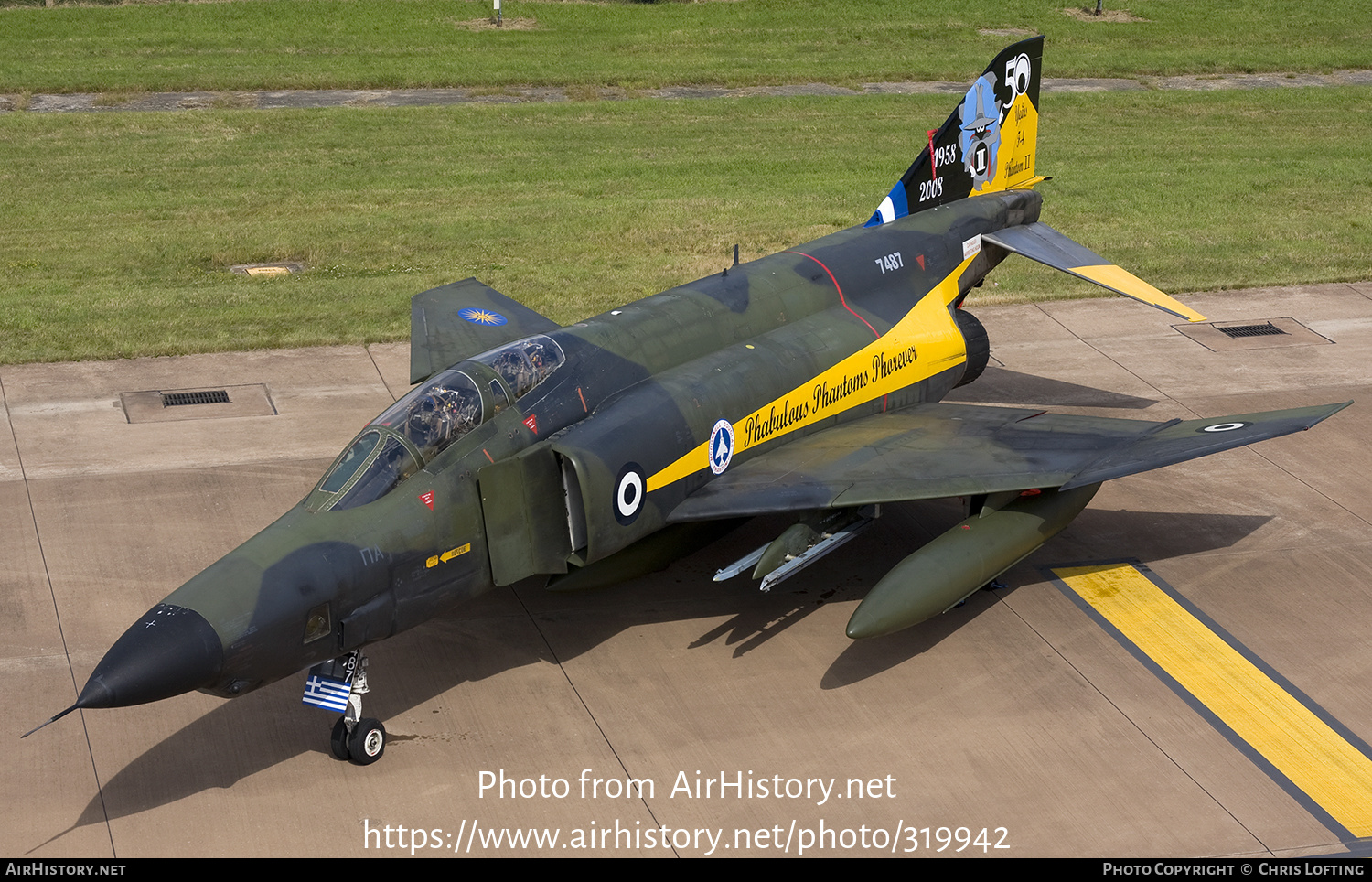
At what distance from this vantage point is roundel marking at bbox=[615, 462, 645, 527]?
442 inches

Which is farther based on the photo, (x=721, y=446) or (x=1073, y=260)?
(x=1073, y=260)

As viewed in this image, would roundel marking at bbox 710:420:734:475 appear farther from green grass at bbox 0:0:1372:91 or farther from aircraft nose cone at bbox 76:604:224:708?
green grass at bbox 0:0:1372:91

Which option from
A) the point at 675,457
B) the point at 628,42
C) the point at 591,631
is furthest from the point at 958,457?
the point at 628,42

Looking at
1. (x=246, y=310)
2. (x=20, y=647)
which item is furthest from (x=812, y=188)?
(x=20, y=647)

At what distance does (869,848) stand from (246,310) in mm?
13198

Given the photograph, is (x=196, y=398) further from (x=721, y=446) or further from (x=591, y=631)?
(x=721, y=446)

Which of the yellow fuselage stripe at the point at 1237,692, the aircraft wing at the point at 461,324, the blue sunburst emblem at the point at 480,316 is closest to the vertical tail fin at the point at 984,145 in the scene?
the aircraft wing at the point at 461,324

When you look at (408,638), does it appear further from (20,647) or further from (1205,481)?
(1205,481)

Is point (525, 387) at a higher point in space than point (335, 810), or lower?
higher

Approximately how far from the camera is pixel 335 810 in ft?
32.4

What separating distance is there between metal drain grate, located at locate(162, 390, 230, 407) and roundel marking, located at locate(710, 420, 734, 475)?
7265 mm

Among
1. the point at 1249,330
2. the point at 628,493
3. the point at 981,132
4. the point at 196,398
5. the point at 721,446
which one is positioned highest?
the point at 981,132

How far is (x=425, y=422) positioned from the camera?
35.2 feet

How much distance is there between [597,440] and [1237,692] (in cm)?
573
